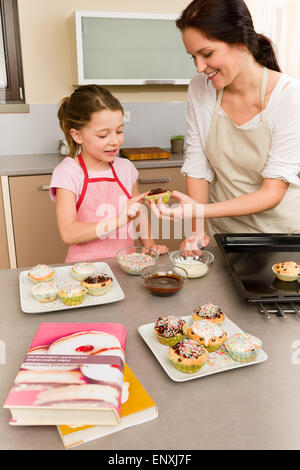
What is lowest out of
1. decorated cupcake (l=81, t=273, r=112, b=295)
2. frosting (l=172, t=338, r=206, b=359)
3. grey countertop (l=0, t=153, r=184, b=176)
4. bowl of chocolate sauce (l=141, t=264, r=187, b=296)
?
grey countertop (l=0, t=153, r=184, b=176)

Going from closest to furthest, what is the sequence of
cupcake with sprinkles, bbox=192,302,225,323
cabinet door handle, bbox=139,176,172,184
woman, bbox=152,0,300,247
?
1. cupcake with sprinkles, bbox=192,302,225,323
2. woman, bbox=152,0,300,247
3. cabinet door handle, bbox=139,176,172,184

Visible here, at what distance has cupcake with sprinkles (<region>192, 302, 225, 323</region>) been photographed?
95 cm

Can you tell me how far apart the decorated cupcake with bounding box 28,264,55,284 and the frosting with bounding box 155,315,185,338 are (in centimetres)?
40

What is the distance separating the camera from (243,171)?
5.24 ft

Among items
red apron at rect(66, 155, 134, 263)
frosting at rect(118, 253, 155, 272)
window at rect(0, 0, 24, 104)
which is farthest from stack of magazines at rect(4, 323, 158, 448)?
window at rect(0, 0, 24, 104)

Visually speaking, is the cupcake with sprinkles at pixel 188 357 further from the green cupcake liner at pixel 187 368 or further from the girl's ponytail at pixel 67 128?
the girl's ponytail at pixel 67 128

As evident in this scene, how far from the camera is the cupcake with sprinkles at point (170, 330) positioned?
2.90 feet

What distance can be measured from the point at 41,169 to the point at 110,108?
1130 millimetres

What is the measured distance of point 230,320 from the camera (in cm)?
100

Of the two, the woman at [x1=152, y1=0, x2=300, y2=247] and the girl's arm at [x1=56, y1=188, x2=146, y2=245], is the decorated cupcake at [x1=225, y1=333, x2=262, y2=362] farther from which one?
the girl's arm at [x1=56, y1=188, x2=146, y2=245]

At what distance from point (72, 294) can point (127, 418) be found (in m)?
0.40

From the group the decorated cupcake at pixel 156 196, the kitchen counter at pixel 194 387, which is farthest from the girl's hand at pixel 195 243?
the kitchen counter at pixel 194 387

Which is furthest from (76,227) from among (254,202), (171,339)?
(171,339)

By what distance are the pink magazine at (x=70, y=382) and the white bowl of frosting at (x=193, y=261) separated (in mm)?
437
